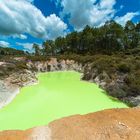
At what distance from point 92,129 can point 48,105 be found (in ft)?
28.3

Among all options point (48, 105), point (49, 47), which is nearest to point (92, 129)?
point (48, 105)

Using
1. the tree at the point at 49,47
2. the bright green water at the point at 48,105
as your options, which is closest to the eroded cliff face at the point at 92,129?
the bright green water at the point at 48,105

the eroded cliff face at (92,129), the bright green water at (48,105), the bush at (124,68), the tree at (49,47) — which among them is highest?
the tree at (49,47)

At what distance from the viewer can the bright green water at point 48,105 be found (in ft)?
53.4

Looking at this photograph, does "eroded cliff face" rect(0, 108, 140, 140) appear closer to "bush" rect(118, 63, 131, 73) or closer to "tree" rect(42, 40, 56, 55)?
"bush" rect(118, 63, 131, 73)

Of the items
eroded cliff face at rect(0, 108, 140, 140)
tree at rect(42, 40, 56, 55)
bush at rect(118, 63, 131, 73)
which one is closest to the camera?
eroded cliff face at rect(0, 108, 140, 140)

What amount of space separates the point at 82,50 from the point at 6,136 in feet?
225

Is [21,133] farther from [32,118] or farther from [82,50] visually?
[82,50]

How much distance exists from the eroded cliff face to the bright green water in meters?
2.72

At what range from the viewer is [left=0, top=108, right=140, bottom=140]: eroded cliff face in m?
11.3

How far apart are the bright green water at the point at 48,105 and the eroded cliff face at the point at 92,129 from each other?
2.72 m

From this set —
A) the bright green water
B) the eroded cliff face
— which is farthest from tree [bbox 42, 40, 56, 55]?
the eroded cliff face

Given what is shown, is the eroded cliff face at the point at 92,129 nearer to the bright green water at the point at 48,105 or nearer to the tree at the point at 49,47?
the bright green water at the point at 48,105

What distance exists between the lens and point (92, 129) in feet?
39.4
